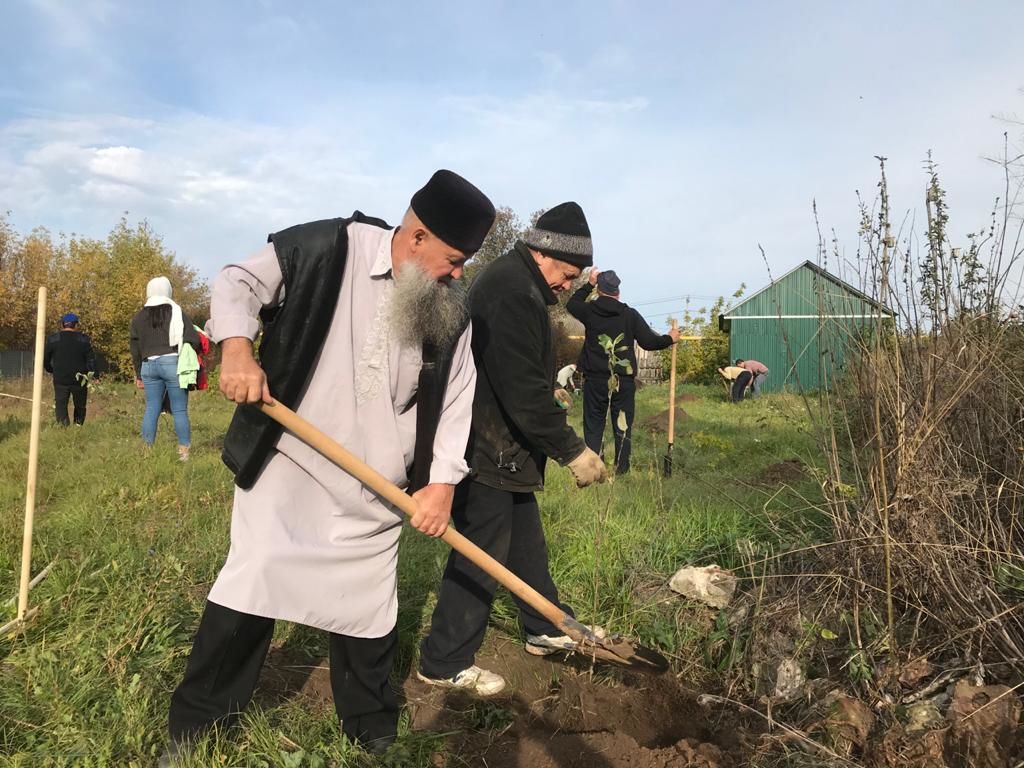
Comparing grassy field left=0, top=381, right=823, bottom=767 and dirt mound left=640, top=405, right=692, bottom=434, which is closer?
grassy field left=0, top=381, right=823, bottom=767

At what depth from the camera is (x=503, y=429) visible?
9.93 feet

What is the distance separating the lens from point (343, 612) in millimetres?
2295

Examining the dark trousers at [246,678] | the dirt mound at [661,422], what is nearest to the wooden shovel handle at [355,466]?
the dark trousers at [246,678]

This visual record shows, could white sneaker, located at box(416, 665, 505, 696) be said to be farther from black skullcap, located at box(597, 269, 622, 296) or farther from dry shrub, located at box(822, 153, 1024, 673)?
black skullcap, located at box(597, 269, 622, 296)

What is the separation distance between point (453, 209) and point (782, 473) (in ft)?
19.5

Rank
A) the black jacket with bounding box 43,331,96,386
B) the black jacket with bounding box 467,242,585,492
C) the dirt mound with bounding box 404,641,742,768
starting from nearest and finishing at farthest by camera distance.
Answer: the dirt mound with bounding box 404,641,742,768 → the black jacket with bounding box 467,242,585,492 → the black jacket with bounding box 43,331,96,386

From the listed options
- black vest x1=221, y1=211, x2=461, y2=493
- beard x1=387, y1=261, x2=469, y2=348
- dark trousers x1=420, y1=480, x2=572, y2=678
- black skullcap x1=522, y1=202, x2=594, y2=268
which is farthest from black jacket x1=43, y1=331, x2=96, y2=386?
beard x1=387, y1=261, x2=469, y2=348

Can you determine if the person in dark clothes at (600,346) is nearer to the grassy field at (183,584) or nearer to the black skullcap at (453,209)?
the grassy field at (183,584)

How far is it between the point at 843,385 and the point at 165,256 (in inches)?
1413

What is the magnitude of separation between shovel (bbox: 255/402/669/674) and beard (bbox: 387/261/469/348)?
405 millimetres

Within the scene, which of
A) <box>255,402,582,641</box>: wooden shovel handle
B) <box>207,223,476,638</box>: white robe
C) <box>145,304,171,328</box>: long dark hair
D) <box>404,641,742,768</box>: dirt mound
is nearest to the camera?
<box>255,402,582,641</box>: wooden shovel handle

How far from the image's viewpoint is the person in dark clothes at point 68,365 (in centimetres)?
931

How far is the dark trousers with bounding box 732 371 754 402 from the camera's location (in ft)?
61.6

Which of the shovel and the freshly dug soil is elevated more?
the shovel
